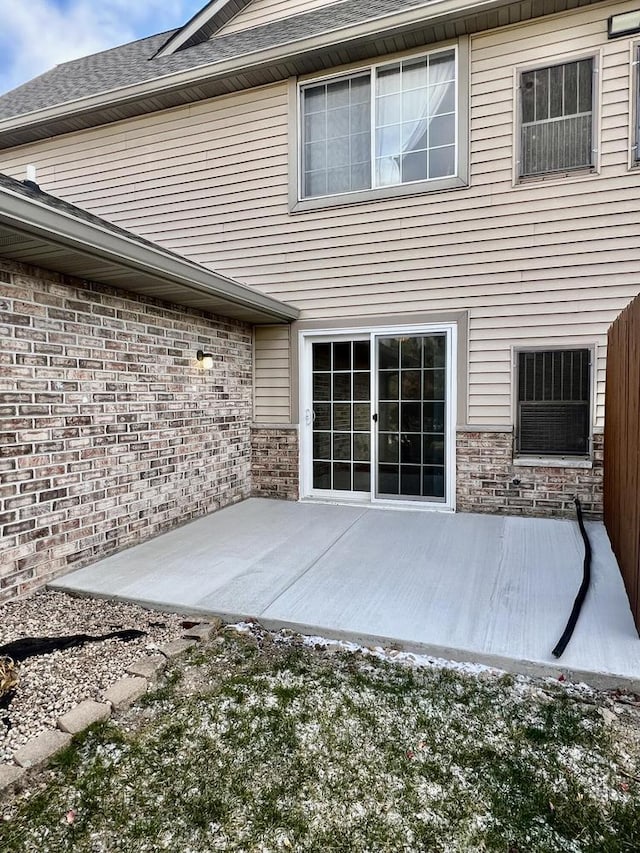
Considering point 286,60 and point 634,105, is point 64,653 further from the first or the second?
point 634,105

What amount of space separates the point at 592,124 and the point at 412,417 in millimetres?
3305

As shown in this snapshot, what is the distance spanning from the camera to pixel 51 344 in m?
3.56

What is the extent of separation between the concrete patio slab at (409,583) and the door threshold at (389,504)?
0.27m

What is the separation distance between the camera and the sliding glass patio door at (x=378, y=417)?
18.0ft

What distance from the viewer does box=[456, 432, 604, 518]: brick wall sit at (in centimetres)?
500

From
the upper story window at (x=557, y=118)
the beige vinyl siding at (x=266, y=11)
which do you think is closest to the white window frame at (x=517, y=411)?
the upper story window at (x=557, y=118)

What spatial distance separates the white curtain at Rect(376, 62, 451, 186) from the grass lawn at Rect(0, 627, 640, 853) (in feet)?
16.6

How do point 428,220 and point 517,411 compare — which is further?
point 428,220

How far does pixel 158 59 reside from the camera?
6758 mm

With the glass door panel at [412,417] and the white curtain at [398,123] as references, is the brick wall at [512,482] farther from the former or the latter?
the white curtain at [398,123]

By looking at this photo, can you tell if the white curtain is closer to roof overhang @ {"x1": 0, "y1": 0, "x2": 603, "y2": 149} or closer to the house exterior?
the house exterior

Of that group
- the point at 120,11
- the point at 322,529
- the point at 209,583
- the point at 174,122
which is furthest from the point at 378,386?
the point at 120,11

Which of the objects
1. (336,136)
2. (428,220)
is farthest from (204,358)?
(336,136)

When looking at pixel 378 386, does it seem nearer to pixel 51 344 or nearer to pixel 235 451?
pixel 235 451
